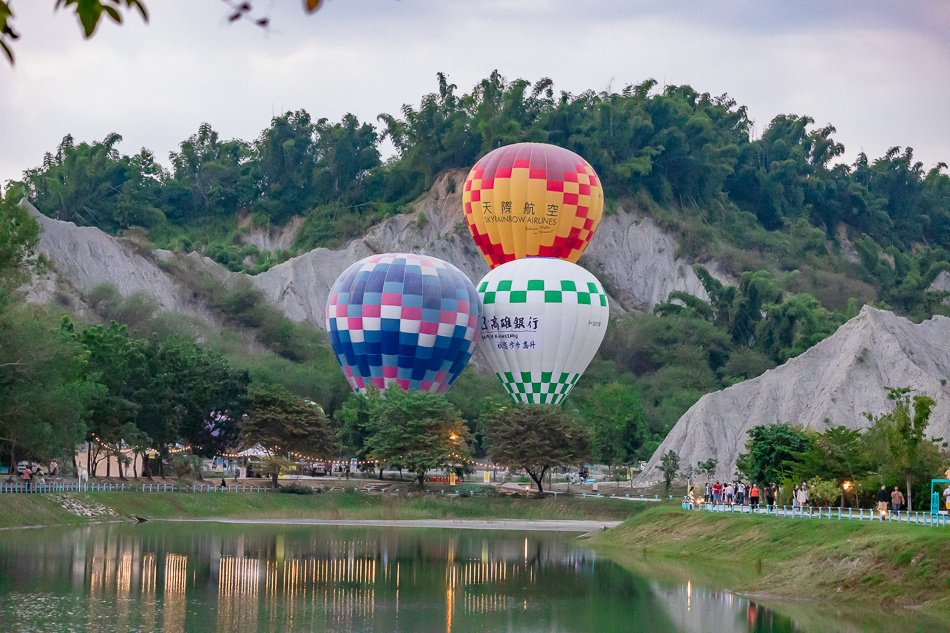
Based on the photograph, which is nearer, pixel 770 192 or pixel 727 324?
pixel 727 324

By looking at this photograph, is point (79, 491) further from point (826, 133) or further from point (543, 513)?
point (826, 133)

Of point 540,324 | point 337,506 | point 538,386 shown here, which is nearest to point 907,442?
point 337,506

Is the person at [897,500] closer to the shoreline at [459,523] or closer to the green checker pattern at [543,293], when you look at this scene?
the shoreline at [459,523]

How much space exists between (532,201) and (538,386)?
1129cm

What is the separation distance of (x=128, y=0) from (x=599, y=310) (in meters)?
57.1

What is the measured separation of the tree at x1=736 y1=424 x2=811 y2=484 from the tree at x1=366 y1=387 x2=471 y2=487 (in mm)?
17279

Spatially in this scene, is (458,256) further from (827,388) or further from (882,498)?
(882,498)

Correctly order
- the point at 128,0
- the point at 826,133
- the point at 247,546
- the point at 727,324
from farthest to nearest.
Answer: the point at 826,133 < the point at 727,324 < the point at 247,546 < the point at 128,0

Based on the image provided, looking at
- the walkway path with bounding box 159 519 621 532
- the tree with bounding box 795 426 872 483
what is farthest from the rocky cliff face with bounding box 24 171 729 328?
the tree with bounding box 795 426 872 483

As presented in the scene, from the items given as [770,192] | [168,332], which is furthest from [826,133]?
[168,332]

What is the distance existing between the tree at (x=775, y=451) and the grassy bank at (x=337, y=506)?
896 cm

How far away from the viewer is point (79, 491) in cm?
4512

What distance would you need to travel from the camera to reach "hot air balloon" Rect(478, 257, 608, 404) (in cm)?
6034

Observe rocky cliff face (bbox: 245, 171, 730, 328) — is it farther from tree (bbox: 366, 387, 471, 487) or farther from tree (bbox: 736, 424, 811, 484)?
tree (bbox: 736, 424, 811, 484)
